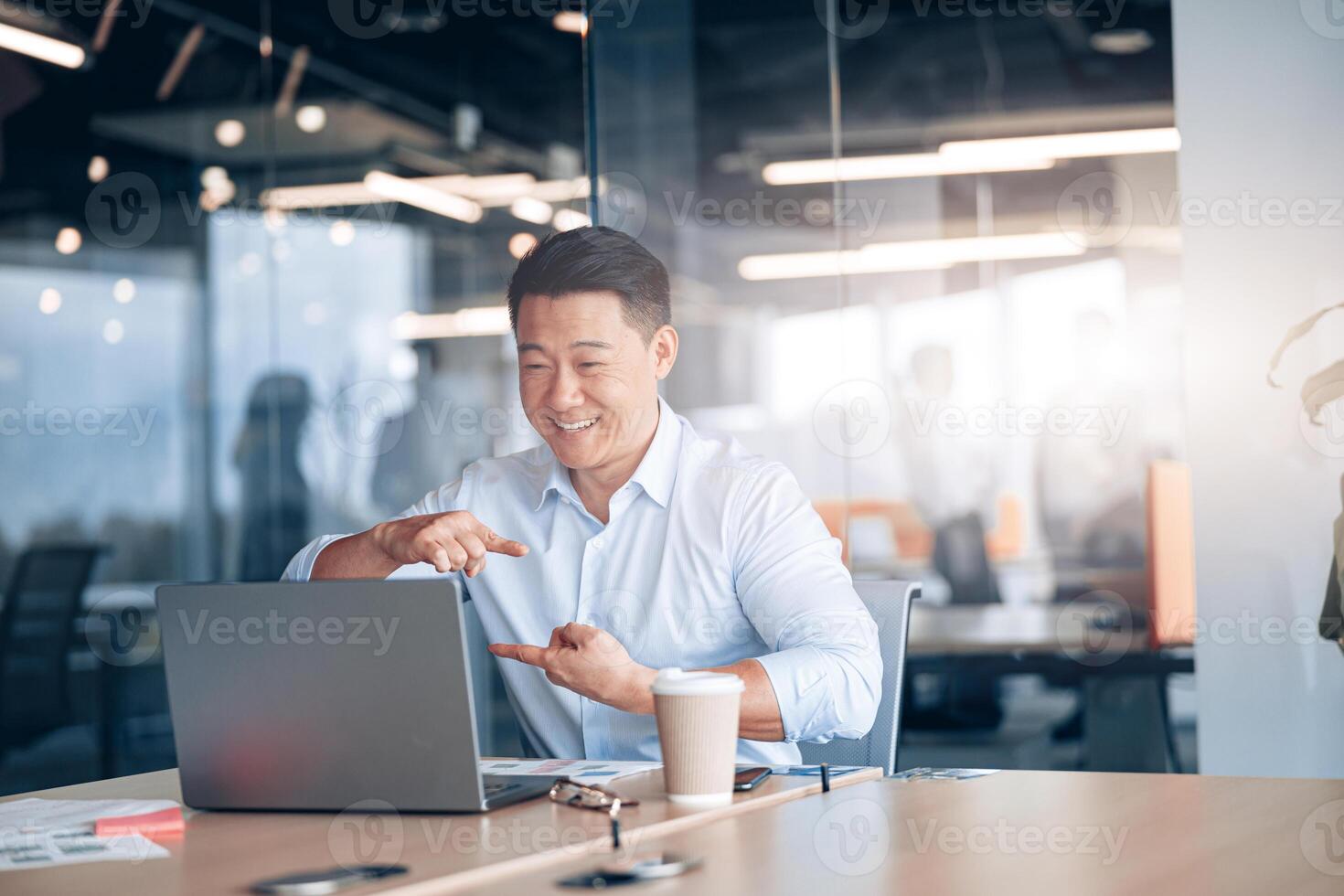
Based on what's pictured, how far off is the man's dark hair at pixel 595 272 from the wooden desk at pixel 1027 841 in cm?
89

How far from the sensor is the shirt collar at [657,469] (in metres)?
2.10

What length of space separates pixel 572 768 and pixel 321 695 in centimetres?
40

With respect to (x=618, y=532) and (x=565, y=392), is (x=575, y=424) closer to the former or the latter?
(x=565, y=392)

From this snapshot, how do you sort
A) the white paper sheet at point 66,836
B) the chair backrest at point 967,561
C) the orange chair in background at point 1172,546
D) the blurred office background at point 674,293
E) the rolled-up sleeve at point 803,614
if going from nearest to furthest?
the white paper sheet at point 66,836
the rolled-up sleeve at point 803,614
the orange chair in background at point 1172,546
the blurred office background at point 674,293
the chair backrest at point 967,561

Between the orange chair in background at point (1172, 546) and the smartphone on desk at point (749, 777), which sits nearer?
the smartphone on desk at point (749, 777)

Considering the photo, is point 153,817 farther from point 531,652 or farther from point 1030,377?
point 1030,377

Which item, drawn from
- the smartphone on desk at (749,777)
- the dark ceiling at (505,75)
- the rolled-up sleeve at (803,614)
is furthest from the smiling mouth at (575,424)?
the dark ceiling at (505,75)

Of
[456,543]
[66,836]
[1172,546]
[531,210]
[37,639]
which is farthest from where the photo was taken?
[531,210]

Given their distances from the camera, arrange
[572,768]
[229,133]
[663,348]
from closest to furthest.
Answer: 1. [572,768]
2. [663,348]
3. [229,133]

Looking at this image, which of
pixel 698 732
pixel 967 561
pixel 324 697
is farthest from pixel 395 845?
pixel 967 561

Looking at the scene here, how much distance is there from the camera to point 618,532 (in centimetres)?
211

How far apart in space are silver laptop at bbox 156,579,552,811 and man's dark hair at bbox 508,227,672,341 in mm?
824

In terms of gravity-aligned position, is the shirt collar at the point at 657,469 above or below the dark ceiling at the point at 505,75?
below

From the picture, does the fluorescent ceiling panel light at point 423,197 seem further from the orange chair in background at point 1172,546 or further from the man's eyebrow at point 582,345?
the man's eyebrow at point 582,345
